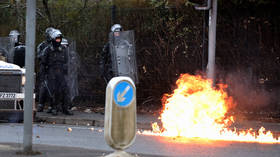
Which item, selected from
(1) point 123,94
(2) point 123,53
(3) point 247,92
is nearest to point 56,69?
(2) point 123,53

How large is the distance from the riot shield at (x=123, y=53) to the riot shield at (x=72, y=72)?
4.38ft

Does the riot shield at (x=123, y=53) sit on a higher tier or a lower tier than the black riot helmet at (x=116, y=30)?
lower

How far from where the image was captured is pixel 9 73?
41.3 feet

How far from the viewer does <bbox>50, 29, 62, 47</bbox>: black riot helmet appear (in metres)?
14.4

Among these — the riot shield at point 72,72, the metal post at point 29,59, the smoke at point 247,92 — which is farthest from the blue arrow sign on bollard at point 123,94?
the smoke at point 247,92

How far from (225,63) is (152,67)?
2103 millimetres

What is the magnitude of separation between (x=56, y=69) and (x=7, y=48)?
194 cm

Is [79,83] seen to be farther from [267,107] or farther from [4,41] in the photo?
[267,107]

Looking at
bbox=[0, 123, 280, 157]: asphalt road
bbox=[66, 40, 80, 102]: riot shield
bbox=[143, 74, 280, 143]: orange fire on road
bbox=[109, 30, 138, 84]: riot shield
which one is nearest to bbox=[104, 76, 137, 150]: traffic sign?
bbox=[0, 123, 280, 157]: asphalt road

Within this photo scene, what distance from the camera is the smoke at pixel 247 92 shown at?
15508 mm

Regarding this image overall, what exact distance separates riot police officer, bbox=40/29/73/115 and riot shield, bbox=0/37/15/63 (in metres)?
1.04

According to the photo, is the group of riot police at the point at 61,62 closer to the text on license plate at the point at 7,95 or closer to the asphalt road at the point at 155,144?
the text on license plate at the point at 7,95

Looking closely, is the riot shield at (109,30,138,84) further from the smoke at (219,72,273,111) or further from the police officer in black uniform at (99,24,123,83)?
the smoke at (219,72,273,111)

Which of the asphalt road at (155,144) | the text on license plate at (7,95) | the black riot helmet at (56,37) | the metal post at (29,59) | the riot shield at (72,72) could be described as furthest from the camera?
the riot shield at (72,72)
